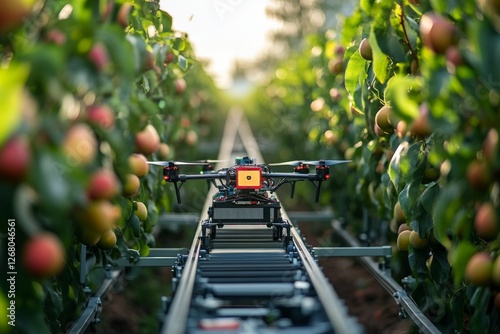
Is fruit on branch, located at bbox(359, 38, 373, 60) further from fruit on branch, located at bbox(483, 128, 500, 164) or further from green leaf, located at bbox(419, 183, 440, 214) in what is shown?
fruit on branch, located at bbox(483, 128, 500, 164)

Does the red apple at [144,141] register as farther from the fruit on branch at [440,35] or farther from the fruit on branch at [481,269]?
the fruit on branch at [481,269]

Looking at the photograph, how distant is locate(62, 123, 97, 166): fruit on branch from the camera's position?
7.86 feet

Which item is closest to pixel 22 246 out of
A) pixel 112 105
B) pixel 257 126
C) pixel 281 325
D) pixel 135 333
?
pixel 112 105

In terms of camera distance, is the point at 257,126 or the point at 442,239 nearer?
the point at 442,239

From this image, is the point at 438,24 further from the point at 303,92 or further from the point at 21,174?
the point at 303,92

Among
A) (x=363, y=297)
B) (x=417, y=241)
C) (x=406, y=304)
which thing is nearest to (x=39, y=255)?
(x=417, y=241)

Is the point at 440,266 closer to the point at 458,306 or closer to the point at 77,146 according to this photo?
the point at 458,306

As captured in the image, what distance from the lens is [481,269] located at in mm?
2926

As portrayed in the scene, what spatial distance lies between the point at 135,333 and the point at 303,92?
732cm

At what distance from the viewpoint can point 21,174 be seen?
7.29 feet

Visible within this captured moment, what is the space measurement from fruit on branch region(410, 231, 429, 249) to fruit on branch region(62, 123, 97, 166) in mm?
2550

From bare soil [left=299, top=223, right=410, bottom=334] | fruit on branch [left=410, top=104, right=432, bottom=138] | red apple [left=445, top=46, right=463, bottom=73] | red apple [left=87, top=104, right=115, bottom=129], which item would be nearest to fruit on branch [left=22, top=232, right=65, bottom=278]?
red apple [left=87, top=104, right=115, bottom=129]

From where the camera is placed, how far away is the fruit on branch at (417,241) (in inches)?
175

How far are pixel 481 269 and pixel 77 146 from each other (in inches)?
64.7
